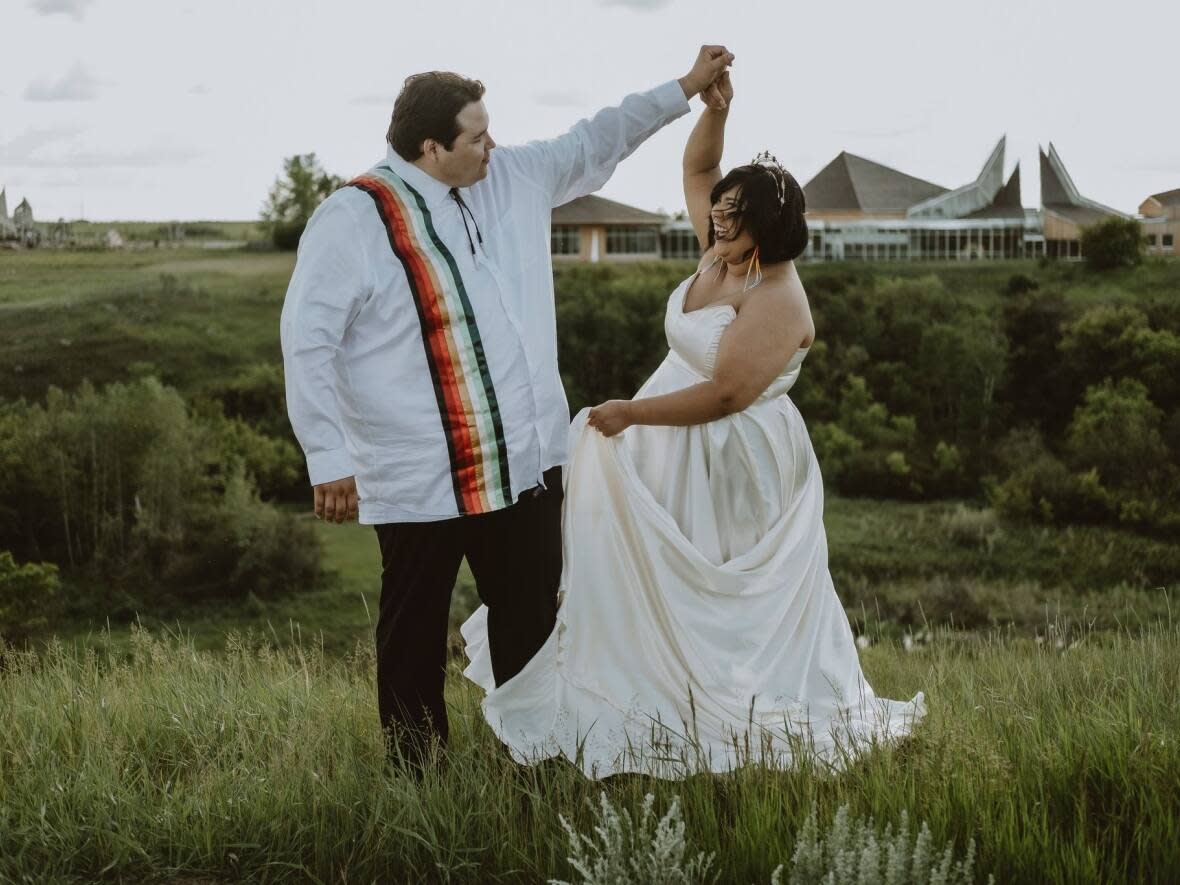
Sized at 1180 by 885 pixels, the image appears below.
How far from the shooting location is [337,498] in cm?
315

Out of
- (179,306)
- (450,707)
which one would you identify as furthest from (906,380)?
(450,707)

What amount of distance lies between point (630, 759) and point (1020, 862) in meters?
1.01

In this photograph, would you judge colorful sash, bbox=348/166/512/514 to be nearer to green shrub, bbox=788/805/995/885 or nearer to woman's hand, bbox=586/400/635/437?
woman's hand, bbox=586/400/635/437

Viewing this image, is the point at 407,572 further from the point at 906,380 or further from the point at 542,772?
the point at 906,380

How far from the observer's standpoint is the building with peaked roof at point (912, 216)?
168ft

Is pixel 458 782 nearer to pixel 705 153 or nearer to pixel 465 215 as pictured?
pixel 465 215

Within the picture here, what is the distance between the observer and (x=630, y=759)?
3340 millimetres

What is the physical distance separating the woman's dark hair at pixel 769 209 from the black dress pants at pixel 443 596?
0.85 meters

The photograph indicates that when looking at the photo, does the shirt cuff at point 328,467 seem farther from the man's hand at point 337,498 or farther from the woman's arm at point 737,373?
the woman's arm at point 737,373

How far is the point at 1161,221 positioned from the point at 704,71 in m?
46.4

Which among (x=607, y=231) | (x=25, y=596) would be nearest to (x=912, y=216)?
(x=607, y=231)

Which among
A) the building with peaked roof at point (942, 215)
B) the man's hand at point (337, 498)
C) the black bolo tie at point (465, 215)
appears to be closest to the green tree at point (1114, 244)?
the building with peaked roof at point (942, 215)

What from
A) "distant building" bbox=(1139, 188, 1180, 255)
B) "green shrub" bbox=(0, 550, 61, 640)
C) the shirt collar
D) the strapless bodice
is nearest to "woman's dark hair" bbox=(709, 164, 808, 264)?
the strapless bodice

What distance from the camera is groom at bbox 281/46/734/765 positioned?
318 centimetres
